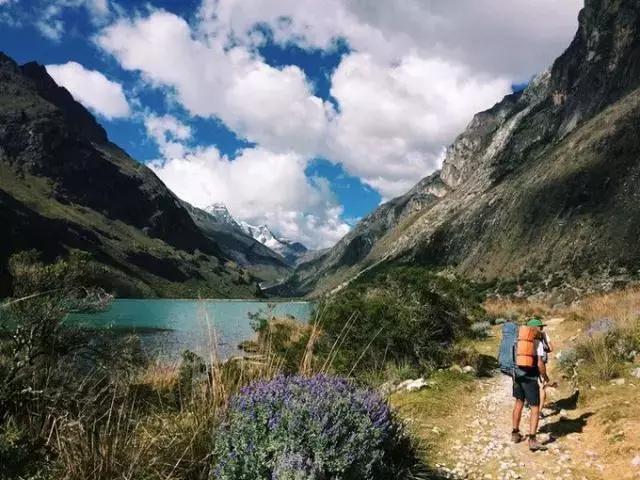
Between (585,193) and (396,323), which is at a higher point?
(585,193)

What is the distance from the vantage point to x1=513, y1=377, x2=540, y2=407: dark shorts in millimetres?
8609

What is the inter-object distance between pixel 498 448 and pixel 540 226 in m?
147

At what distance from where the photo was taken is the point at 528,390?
8.76 metres

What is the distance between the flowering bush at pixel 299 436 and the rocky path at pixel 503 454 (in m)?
2.65

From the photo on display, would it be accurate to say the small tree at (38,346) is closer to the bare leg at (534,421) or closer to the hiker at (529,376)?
the bare leg at (534,421)

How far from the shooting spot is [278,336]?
16.5 meters

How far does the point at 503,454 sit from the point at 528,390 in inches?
52.1

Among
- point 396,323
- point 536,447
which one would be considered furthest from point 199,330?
point 396,323

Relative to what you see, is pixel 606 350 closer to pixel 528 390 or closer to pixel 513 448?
pixel 528 390

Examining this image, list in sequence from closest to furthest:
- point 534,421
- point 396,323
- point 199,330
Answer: point 534,421 → point 199,330 → point 396,323

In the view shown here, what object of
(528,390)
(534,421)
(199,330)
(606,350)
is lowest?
(534,421)

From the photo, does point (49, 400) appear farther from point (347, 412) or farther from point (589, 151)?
point (589, 151)

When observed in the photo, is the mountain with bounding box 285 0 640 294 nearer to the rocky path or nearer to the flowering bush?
the rocky path

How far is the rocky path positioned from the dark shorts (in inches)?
23.6
